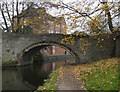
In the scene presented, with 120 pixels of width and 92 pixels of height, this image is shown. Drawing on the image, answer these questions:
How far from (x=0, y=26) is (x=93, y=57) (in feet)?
40.0

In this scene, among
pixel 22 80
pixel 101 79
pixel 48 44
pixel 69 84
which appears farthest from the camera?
pixel 48 44

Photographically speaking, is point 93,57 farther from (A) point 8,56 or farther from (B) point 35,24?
(A) point 8,56

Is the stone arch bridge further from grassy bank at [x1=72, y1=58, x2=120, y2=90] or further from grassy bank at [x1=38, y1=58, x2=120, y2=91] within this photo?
grassy bank at [x1=72, y1=58, x2=120, y2=90]

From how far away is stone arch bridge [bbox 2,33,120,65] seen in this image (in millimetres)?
13508

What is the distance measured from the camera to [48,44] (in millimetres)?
14594

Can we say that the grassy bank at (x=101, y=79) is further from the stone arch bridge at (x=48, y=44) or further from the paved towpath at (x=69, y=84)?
the stone arch bridge at (x=48, y=44)

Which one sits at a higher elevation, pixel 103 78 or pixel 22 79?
pixel 103 78

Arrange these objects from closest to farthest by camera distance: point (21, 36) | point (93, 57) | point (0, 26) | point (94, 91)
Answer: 1. point (94, 91)
2. point (93, 57)
3. point (21, 36)
4. point (0, 26)

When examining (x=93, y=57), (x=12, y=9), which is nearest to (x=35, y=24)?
(x=12, y=9)

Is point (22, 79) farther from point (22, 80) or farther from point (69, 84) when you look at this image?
point (69, 84)

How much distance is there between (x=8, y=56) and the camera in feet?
49.3

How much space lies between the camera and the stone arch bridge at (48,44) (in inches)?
532

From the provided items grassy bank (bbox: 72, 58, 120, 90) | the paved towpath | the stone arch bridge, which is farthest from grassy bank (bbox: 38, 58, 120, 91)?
the stone arch bridge

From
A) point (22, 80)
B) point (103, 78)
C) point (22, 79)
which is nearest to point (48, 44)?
point (22, 79)
